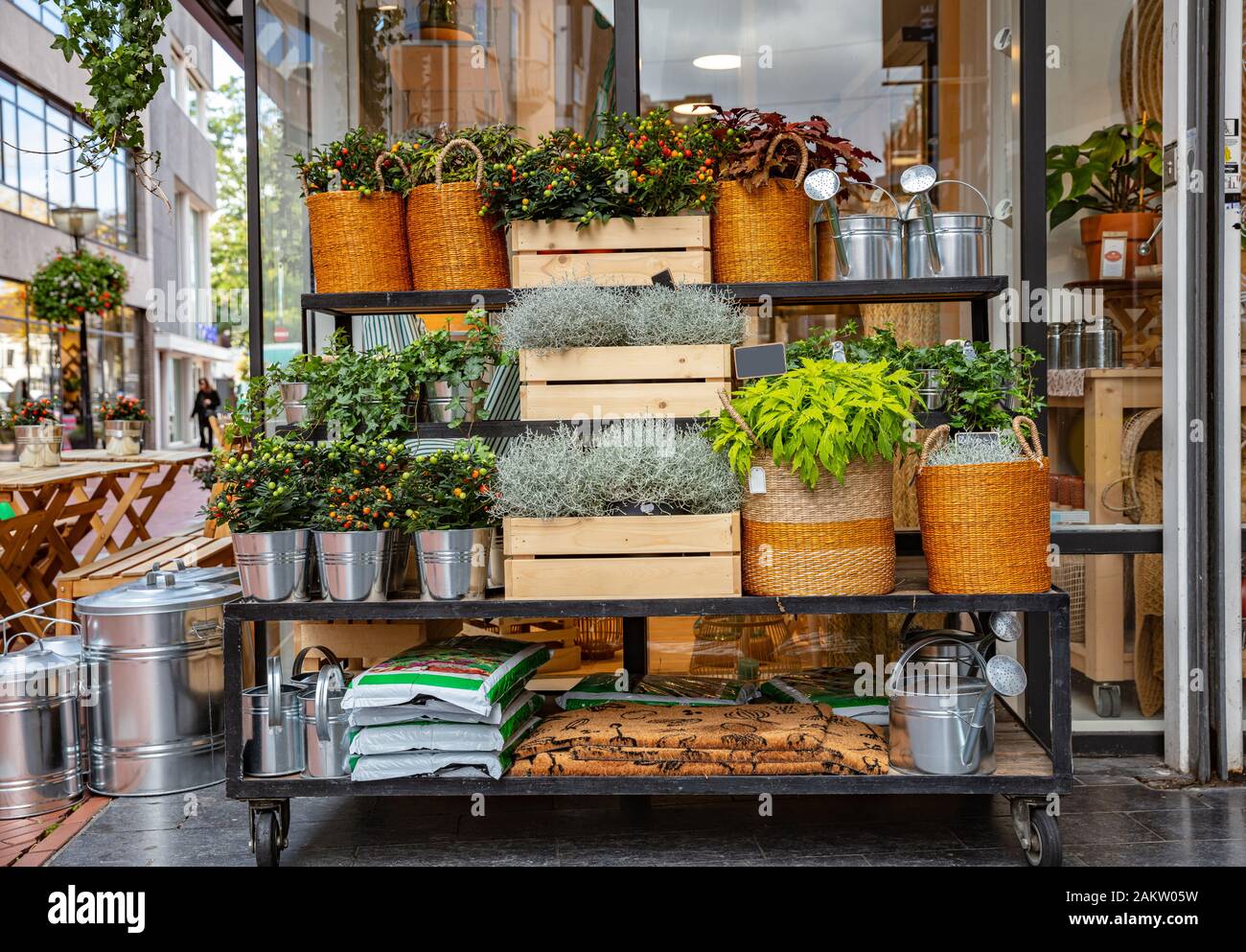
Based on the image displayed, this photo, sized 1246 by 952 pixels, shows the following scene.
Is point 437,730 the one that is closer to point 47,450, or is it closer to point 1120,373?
point 1120,373

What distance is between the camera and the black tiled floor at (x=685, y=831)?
11.6 feet

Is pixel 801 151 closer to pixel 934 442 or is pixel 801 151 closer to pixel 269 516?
pixel 934 442

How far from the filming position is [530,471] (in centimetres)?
340

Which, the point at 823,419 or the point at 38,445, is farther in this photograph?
the point at 38,445

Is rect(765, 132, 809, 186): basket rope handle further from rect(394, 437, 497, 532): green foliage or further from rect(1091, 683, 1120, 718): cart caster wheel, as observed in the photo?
rect(1091, 683, 1120, 718): cart caster wheel

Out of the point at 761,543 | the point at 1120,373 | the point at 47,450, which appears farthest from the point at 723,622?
the point at 47,450

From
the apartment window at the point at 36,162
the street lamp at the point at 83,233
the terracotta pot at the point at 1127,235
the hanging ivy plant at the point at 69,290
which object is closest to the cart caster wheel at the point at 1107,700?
the terracotta pot at the point at 1127,235

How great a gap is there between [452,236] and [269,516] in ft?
3.53

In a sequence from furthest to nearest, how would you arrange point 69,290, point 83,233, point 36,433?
point 83,233 → point 69,290 → point 36,433

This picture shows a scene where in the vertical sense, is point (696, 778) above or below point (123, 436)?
below

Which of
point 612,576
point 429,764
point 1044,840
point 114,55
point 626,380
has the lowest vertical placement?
point 1044,840

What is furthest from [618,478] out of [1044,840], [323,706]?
[1044,840]

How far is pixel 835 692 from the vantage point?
399cm

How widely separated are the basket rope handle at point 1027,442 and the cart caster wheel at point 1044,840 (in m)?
1.02
